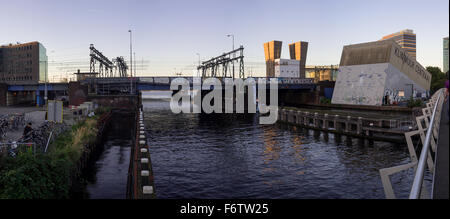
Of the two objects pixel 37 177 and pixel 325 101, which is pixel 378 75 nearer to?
pixel 325 101

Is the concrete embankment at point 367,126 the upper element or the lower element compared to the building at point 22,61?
lower

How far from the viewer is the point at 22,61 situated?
159 metres

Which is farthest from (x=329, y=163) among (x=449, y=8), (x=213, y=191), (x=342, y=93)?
(x=342, y=93)

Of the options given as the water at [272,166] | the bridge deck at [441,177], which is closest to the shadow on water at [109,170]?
the water at [272,166]

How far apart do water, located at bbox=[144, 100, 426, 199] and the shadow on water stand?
211 cm

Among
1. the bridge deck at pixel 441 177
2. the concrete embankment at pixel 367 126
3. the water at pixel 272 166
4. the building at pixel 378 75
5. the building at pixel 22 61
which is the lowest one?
the water at pixel 272 166

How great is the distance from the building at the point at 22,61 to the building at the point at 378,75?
13418 cm

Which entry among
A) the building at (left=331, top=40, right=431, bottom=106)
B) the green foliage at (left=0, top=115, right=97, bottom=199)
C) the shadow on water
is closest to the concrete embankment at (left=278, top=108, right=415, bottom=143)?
the shadow on water

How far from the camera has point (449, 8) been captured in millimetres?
3336

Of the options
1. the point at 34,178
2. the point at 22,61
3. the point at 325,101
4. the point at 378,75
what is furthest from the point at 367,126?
the point at 22,61

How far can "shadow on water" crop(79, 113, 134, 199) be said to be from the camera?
1752 cm

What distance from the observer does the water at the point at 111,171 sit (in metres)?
17.5

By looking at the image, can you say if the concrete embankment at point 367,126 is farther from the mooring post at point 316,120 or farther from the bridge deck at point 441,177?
the bridge deck at point 441,177

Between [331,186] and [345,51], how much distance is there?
7528 cm
